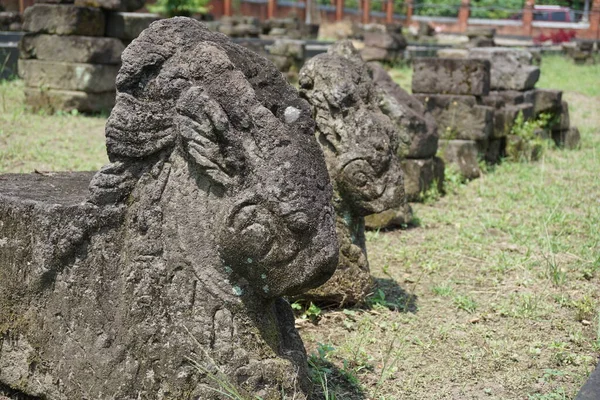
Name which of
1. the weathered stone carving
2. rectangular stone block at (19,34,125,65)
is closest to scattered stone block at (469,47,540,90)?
rectangular stone block at (19,34,125,65)

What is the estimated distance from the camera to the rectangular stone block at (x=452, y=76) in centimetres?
876

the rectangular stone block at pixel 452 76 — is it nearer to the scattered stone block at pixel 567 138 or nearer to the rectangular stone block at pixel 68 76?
the scattered stone block at pixel 567 138

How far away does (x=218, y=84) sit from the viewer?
269 centimetres

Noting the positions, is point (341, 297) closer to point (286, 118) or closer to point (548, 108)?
point (286, 118)

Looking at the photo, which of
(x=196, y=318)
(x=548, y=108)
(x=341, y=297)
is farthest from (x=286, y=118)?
(x=548, y=108)

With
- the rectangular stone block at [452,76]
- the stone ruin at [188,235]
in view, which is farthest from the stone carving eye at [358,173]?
the rectangular stone block at [452,76]

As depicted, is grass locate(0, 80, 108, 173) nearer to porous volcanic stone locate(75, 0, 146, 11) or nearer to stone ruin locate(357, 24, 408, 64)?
porous volcanic stone locate(75, 0, 146, 11)

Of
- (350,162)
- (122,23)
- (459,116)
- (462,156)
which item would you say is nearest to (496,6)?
(122,23)

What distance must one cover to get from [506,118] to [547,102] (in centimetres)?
149

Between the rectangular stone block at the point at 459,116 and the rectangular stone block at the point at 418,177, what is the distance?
4.34 feet

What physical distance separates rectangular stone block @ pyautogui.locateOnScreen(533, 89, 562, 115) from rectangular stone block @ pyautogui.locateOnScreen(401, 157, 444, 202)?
374cm

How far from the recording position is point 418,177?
23.9ft

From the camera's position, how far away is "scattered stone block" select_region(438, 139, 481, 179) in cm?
843

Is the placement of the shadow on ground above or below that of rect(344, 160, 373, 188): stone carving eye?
below
